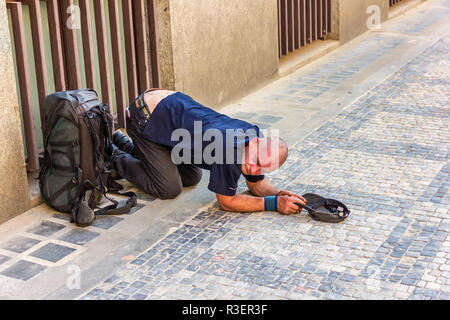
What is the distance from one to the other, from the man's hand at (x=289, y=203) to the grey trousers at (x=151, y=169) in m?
0.81

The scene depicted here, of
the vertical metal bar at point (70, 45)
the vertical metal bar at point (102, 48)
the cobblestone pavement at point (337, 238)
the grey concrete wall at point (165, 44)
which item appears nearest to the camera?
the cobblestone pavement at point (337, 238)

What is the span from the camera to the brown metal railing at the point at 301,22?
351 inches

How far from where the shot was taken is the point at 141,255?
4.40 metres

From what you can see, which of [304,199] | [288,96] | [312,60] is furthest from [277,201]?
[312,60]

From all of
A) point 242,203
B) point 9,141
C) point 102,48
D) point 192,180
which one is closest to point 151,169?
point 192,180

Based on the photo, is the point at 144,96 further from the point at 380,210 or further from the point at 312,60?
the point at 312,60

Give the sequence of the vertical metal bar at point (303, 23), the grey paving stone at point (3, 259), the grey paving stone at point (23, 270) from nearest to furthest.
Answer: the grey paving stone at point (23, 270) < the grey paving stone at point (3, 259) < the vertical metal bar at point (303, 23)

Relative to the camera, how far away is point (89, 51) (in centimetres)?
582

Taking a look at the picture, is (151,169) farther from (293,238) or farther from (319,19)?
(319,19)

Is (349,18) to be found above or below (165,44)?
below

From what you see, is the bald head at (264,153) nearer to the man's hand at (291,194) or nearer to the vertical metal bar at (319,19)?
the man's hand at (291,194)

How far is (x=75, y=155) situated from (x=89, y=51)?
49.0 inches

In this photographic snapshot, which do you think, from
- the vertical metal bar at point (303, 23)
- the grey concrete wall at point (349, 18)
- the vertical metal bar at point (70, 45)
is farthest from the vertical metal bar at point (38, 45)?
the grey concrete wall at point (349, 18)

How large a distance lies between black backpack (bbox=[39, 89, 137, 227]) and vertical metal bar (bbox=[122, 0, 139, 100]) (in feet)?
4.42
